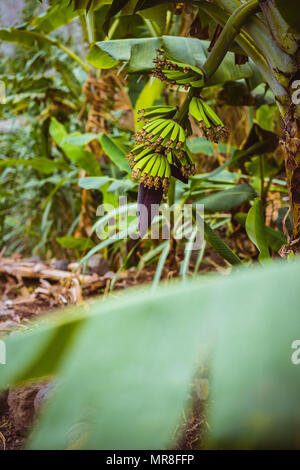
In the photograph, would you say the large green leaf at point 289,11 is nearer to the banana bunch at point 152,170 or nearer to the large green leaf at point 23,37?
the banana bunch at point 152,170

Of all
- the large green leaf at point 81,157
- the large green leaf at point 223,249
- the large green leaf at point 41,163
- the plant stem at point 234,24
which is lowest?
the large green leaf at point 41,163

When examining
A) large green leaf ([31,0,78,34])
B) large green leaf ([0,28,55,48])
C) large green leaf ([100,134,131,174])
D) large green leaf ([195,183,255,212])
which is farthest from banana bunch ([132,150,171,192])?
large green leaf ([0,28,55,48])

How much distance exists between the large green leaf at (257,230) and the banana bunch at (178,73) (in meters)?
0.24

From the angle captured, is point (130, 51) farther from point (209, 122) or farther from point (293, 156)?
point (293, 156)

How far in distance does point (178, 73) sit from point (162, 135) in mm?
99

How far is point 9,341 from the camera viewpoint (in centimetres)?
16

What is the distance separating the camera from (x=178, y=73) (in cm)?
56

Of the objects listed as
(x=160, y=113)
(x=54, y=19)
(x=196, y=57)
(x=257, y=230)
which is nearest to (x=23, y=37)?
(x=54, y=19)

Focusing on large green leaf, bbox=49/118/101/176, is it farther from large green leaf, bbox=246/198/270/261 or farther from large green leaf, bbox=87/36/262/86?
large green leaf, bbox=246/198/270/261

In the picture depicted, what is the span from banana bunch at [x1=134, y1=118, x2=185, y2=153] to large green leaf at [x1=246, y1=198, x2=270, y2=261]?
0.68 ft

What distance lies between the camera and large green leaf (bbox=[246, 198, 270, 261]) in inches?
25.7

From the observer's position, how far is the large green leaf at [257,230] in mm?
654


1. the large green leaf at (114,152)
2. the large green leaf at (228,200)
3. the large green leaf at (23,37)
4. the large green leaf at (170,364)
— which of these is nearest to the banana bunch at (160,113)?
the large green leaf at (228,200)
